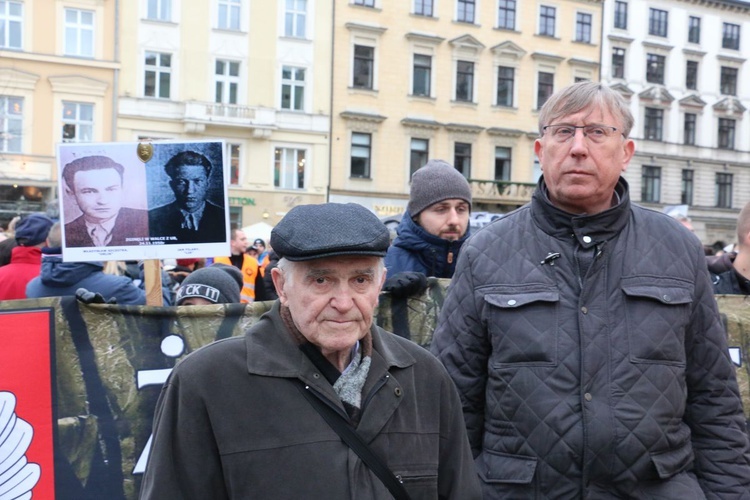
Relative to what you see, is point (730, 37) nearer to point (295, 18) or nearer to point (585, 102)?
point (295, 18)

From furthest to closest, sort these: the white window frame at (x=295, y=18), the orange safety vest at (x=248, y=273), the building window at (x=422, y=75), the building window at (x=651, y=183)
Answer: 1. the building window at (x=651, y=183)
2. the building window at (x=422, y=75)
3. the white window frame at (x=295, y=18)
4. the orange safety vest at (x=248, y=273)

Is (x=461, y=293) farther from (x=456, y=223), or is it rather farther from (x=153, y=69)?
(x=153, y=69)

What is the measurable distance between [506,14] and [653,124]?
1062 cm

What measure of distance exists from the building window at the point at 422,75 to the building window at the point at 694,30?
54.8 ft

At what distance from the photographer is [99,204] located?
3955mm

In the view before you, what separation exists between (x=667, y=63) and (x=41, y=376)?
136ft

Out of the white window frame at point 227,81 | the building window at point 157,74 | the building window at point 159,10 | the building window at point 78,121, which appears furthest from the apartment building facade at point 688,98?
the building window at point 78,121

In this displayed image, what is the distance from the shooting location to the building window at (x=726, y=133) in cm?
4153

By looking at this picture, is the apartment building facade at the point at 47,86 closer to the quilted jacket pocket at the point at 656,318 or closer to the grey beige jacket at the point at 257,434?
the grey beige jacket at the point at 257,434

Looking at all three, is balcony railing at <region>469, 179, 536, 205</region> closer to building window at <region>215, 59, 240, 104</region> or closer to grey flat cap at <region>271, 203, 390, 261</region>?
building window at <region>215, 59, 240, 104</region>

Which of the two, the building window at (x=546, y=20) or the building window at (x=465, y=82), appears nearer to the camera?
the building window at (x=465, y=82)

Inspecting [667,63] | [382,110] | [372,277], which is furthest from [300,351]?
[667,63]

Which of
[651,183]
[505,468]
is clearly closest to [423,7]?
[651,183]

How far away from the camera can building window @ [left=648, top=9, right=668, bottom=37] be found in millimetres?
39375
